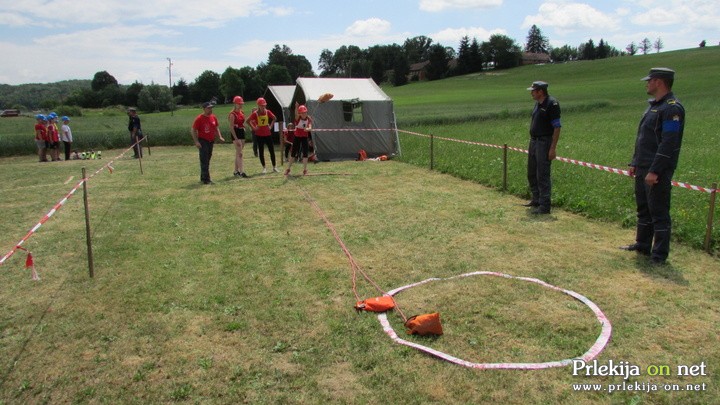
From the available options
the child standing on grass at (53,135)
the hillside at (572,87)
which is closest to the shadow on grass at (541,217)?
the child standing on grass at (53,135)

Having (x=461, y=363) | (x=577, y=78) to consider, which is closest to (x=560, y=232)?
(x=461, y=363)

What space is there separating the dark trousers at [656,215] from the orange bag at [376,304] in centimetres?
321

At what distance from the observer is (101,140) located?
73.9 feet

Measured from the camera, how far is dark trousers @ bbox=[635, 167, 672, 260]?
5371 millimetres

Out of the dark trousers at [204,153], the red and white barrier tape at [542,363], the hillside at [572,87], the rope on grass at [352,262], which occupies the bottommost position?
the red and white barrier tape at [542,363]

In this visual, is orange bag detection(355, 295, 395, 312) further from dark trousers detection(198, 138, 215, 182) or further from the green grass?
dark trousers detection(198, 138, 215, 182)

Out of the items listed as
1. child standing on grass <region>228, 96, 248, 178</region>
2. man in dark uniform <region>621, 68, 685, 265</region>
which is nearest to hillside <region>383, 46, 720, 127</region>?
child standing on grass <region>228, 96, 248, 178</region>

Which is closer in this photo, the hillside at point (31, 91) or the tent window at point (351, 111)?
the tent window at point (351, 111)

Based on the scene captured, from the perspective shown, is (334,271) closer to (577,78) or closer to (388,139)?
(388,139)

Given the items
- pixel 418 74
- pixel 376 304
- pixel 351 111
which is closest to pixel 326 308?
pixel 376 304

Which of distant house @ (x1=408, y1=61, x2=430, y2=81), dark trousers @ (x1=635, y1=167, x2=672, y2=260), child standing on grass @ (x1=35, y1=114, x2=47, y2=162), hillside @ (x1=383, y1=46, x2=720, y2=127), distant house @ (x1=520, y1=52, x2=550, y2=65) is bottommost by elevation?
dark trousers @ (x1=635, y1=167, x2=672, y2=260)

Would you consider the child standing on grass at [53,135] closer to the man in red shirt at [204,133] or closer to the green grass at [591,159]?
the man in red shirt at [204,133]

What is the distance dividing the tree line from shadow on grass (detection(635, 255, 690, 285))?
68.7m

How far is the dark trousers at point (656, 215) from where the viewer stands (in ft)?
17.6
